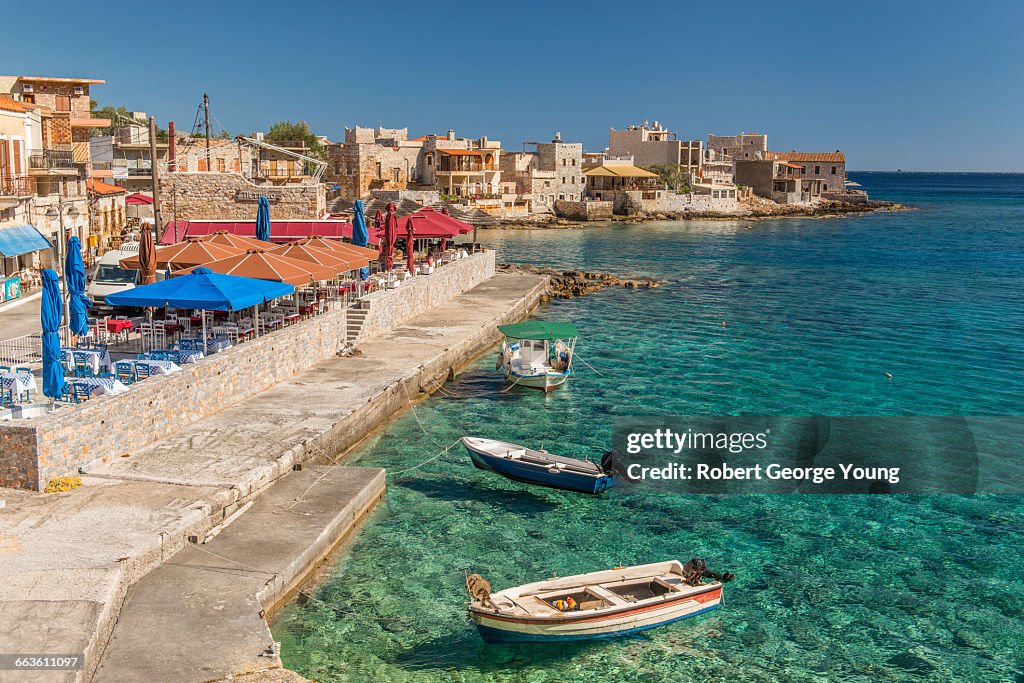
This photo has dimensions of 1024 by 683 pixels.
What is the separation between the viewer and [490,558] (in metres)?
14.1

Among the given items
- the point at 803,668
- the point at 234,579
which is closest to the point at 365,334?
the point at 234,579

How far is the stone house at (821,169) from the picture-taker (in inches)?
5925

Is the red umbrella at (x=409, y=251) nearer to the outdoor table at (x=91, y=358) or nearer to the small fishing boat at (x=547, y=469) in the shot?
the outdoor table at (x=91, y=358)

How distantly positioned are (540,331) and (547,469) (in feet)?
28.1

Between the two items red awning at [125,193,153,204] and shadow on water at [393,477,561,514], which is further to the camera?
red awning at [125,193,153,204]

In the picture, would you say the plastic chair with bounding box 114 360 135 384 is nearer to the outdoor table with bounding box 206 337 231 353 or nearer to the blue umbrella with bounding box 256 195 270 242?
the outdoor table with bounding box 206 337 231 353

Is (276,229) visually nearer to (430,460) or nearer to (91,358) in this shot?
(91,358)

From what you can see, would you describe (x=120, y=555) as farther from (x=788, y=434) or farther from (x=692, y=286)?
(x=692, y=286)

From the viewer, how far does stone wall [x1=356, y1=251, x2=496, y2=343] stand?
2605 cm

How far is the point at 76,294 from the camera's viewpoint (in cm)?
1772

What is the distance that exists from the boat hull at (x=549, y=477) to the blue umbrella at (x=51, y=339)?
7195 millimetres

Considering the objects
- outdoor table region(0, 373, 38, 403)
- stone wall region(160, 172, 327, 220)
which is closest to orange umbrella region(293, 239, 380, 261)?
outdoor table region(0, 373, 38, 403)

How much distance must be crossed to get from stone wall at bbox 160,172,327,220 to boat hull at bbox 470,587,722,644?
29352 millimetres

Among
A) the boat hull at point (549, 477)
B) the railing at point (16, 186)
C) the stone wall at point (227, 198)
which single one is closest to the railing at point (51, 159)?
the railing at point (16, 186)
